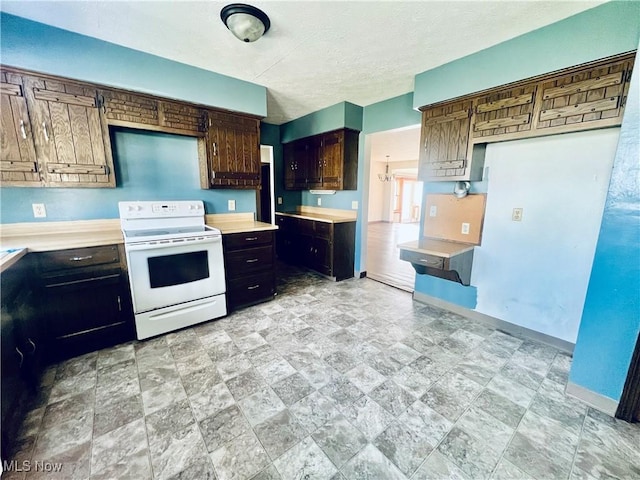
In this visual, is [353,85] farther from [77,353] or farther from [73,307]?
[77,353]

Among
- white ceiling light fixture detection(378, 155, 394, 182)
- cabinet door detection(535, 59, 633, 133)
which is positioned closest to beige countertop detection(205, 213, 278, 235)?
cabinet door detection(535, 59, 633, 133)

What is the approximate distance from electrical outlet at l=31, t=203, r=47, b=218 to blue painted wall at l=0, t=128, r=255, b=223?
1.0 inches

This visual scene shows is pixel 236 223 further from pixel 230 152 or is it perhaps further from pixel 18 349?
pixel 18 349

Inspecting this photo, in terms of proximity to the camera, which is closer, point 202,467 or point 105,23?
point 202,467

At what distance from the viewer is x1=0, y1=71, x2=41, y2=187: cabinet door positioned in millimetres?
2023

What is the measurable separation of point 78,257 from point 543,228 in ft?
13.0

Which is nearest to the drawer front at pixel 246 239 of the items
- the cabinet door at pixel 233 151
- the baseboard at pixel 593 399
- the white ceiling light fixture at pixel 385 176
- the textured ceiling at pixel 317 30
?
the cabinet door at pixel 233 151

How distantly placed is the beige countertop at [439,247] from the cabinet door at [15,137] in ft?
11.0

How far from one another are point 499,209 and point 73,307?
3927 mm

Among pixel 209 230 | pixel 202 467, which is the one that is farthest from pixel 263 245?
pixel 202 467

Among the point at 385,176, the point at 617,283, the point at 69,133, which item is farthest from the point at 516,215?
the point at 385,176

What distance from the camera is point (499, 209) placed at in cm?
259

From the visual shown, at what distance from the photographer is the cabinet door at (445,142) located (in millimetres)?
2539

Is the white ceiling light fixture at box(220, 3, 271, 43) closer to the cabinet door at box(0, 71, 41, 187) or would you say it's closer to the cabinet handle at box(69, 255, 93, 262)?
the cabinet door at box(0, 71, 41, 187)
